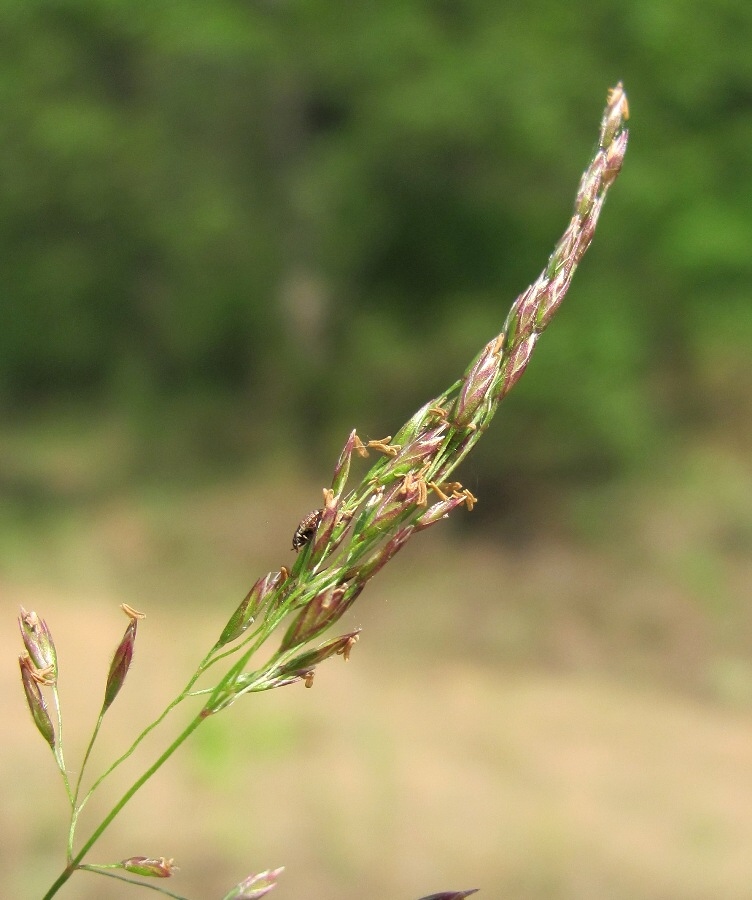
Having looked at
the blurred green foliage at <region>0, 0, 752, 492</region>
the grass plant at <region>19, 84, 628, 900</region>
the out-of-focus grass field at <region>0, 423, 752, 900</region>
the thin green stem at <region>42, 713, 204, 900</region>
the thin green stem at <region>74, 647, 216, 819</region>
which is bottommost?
the thin green stem at <region>42, 713, 204, 900</region>

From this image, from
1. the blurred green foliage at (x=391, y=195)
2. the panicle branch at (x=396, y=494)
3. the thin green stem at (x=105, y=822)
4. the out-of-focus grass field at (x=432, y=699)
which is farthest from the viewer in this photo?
the blurred green foliage at (x=391, y=195)

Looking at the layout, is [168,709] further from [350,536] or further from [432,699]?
[432,699]

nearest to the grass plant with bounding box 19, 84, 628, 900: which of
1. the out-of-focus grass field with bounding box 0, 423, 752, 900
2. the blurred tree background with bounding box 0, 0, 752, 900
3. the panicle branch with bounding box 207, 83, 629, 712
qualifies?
the panicle branch with bounding box 207, 83, 629, 712

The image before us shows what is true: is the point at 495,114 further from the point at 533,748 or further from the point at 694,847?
the point at 694,847

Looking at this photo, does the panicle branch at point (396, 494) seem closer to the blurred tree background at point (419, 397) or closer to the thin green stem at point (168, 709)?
the thin green stem at point (168, 709)

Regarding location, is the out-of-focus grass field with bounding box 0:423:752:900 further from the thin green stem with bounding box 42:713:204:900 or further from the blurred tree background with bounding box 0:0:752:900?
the thin green stem with bounding box 42:713:204:900

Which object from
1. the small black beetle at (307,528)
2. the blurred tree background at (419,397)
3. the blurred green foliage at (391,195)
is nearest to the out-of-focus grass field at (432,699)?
the blurred tree background at (419,397)

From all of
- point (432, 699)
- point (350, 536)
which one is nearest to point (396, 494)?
point (350, 536)
